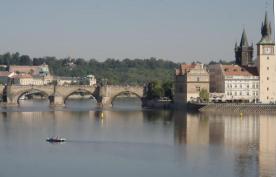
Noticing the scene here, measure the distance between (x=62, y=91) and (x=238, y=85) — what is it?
2036cm

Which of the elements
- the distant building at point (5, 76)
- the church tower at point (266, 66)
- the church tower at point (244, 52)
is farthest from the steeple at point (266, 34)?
the distant building at point (5, 76)

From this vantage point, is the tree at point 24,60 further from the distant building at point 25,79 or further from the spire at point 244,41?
the spire at point 244,41

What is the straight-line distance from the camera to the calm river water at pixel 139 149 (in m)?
29.1

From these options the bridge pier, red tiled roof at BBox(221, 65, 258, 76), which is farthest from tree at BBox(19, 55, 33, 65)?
red tiled roof at BBox(221, 65, 258, 76)

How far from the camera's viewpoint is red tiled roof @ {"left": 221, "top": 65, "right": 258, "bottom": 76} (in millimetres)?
74750

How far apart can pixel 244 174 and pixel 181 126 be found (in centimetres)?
2177

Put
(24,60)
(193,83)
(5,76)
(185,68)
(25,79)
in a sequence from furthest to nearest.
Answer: (24,60) → (5,76) → (25,79) → (185,68) → (193,83)

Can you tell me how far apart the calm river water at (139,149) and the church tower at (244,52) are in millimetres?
25958

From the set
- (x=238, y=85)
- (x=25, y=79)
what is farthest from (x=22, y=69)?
(x=238, y=85)

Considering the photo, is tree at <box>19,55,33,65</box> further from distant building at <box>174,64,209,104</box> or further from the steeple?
the steeple

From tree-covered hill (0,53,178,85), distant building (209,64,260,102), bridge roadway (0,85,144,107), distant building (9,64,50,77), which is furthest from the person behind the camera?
tree-covered hill (0,53,178,85)

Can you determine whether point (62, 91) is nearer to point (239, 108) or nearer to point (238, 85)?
point (238, 85)

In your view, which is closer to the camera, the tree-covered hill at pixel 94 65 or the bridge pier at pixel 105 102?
the bridge pier at pixel 105 102

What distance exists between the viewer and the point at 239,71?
247 feet
